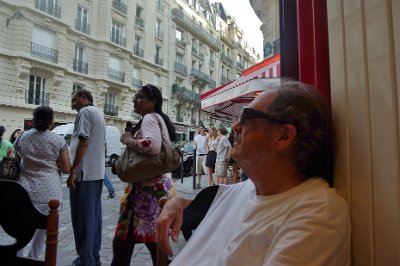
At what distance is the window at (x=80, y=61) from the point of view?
2261 centimetres

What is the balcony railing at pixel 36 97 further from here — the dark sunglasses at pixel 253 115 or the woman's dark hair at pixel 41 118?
the dark sunglasses at pixel 253 115

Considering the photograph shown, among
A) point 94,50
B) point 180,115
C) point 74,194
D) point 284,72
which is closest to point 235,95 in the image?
point 74,194

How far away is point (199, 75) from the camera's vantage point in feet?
127

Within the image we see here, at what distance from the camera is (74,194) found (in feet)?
9.30

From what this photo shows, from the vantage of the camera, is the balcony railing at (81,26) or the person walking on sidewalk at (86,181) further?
the balcony railing at (81,26)

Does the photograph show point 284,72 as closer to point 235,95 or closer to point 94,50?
point 235,95

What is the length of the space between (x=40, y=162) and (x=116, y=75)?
2407 centimetres

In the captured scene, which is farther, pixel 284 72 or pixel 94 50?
pixel 94 50

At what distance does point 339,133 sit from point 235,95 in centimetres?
359

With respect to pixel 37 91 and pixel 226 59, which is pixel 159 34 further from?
pixel 226 59

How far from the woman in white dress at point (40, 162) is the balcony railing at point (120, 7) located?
25.5 m

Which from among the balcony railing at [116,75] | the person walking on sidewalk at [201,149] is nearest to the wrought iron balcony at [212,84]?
the balcony railing at [116,75]

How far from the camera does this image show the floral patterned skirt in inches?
90.0

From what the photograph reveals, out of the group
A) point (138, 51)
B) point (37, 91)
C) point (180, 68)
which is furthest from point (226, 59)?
point (37, 91)
